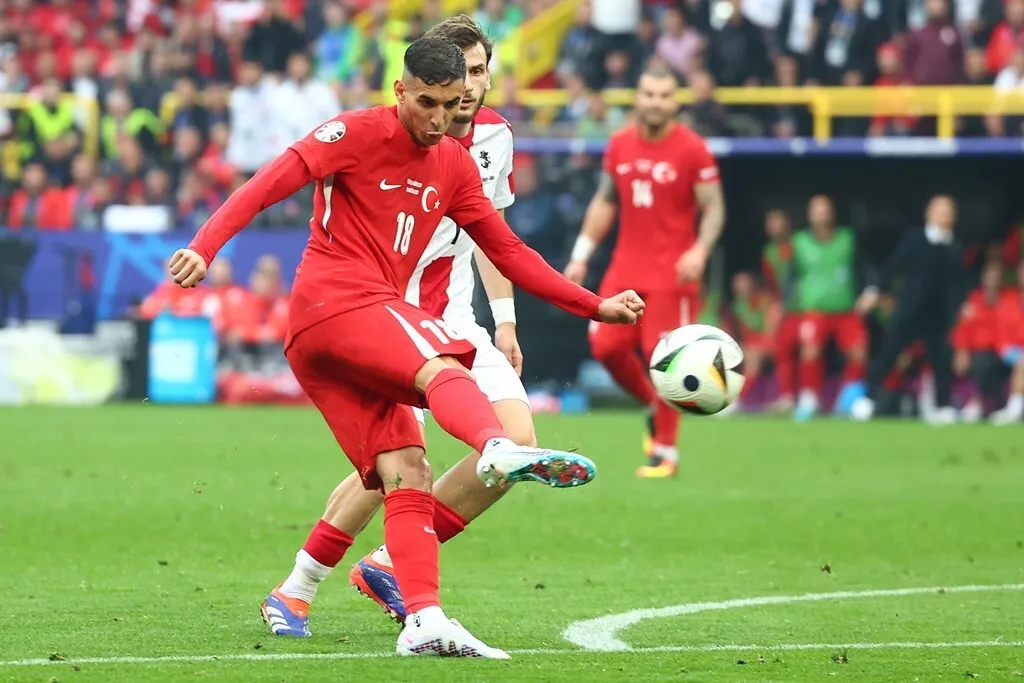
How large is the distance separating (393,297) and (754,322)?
15.2m

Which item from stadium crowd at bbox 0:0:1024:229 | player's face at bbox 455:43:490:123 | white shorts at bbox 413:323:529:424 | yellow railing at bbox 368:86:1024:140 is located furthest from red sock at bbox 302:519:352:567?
yellow railing at bbox 368:86:1024:140

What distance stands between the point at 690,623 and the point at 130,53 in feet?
65.3

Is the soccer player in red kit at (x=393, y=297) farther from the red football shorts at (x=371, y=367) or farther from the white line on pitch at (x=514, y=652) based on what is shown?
the white line on pitch at (x=514, y=652)

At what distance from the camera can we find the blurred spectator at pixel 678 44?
21.5 metres

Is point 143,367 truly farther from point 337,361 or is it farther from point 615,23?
point 337,361

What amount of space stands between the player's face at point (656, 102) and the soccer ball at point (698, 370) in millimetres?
5409

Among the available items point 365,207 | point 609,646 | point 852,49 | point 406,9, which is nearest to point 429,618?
point 609,646

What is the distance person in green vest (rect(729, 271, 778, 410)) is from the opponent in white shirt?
1353 cm

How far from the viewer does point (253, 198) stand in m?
5.89

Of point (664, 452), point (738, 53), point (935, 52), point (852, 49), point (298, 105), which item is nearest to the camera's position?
point (664, 452)

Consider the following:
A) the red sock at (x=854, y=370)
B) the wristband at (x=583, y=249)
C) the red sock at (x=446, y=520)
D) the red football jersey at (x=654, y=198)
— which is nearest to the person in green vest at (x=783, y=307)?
the red sock at (x=854, y=370)

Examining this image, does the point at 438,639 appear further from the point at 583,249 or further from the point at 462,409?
the point at 583,249

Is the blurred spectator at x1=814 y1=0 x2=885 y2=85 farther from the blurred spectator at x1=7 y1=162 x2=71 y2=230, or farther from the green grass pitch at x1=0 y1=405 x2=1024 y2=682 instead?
the blurred spectator at x1=7 y1=162 x2=71 y2=230

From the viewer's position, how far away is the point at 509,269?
6.37 meters
